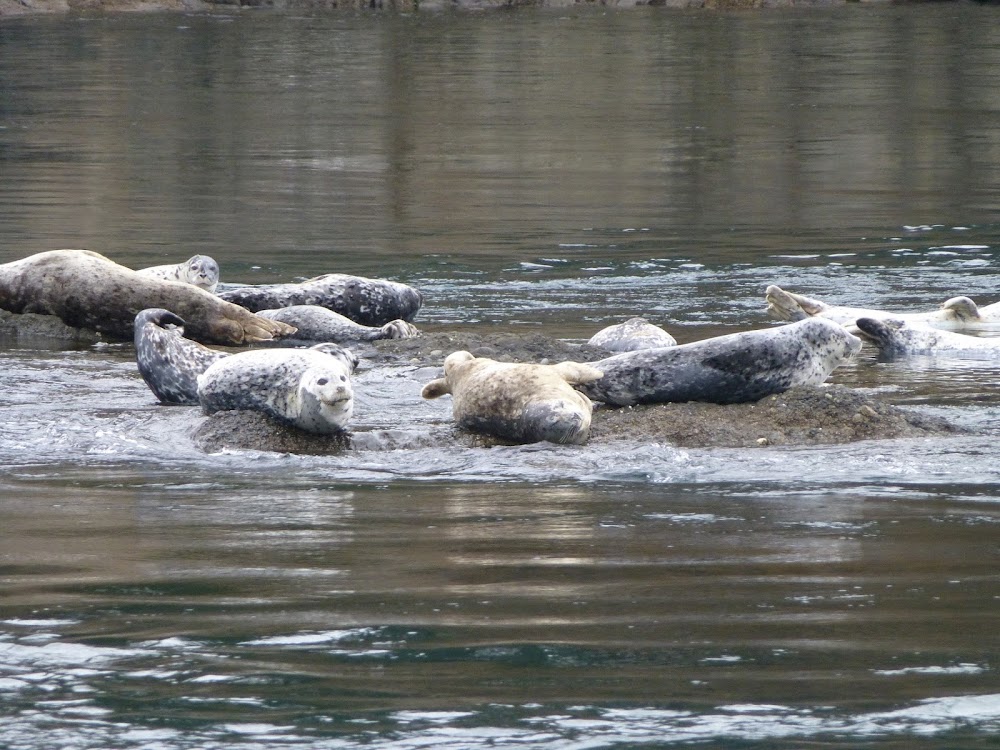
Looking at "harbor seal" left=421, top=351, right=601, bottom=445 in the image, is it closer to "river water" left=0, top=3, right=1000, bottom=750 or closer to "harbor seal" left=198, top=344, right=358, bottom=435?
"river water" left=0, top=3, right=1000, bottom=750

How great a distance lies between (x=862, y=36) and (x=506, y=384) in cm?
3518

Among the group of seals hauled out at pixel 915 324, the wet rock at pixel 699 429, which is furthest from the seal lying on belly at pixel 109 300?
the group of seals hauled out at pixel 915 324

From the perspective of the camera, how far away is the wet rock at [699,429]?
607 cm

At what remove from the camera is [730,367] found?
657 cm

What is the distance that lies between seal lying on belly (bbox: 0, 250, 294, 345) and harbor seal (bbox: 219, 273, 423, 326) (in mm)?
513

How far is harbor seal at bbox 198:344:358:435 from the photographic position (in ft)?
20.2

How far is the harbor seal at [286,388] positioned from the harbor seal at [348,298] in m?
2.73

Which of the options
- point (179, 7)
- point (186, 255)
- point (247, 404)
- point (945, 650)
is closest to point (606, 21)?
point (179, 7)

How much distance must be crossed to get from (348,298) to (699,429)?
3.73 metres

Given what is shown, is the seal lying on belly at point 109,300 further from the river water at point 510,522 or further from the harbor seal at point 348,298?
the harbor seal at point 348,298

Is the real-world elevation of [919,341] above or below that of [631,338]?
below

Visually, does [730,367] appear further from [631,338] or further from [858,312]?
[858,312]

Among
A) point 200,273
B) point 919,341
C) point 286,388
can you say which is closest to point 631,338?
point 919,341

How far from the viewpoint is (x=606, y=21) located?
4506cm
